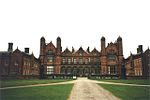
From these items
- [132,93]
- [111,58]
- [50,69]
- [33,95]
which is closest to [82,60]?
[111,58]

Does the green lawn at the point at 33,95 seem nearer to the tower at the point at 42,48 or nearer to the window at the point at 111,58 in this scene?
the tower at the point at 42,48

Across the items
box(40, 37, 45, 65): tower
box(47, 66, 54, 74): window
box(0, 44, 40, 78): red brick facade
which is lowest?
box(47, 66, 54, 74): window

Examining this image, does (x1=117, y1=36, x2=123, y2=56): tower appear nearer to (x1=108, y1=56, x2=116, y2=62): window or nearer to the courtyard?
(x1=108, y1=56, x2=116, y2=62): window

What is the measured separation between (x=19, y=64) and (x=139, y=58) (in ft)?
120

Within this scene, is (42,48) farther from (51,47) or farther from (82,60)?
(82,60)

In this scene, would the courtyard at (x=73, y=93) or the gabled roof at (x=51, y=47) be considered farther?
the gabled roof at (x=51, y=47)

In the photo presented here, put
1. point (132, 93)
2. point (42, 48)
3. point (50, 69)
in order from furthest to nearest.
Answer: point (42, 48), point (50, 69), point (132, 93)

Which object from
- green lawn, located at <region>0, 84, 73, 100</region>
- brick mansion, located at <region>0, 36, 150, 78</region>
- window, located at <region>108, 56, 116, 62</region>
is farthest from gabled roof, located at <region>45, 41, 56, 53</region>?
green lawn, located at <region>0, 84, 73, 100</region>

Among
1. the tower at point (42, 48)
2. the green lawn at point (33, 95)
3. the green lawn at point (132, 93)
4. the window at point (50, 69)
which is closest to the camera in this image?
the green lawn at point (33, 95)

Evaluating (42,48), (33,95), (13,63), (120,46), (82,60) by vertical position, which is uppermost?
(120,46)

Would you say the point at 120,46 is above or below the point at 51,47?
above

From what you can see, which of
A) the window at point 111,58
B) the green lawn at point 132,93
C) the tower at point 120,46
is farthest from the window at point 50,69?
the green lawn at point 132,93

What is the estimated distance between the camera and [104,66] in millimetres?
49062

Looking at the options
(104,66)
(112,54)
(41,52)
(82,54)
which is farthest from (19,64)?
(112,54)
